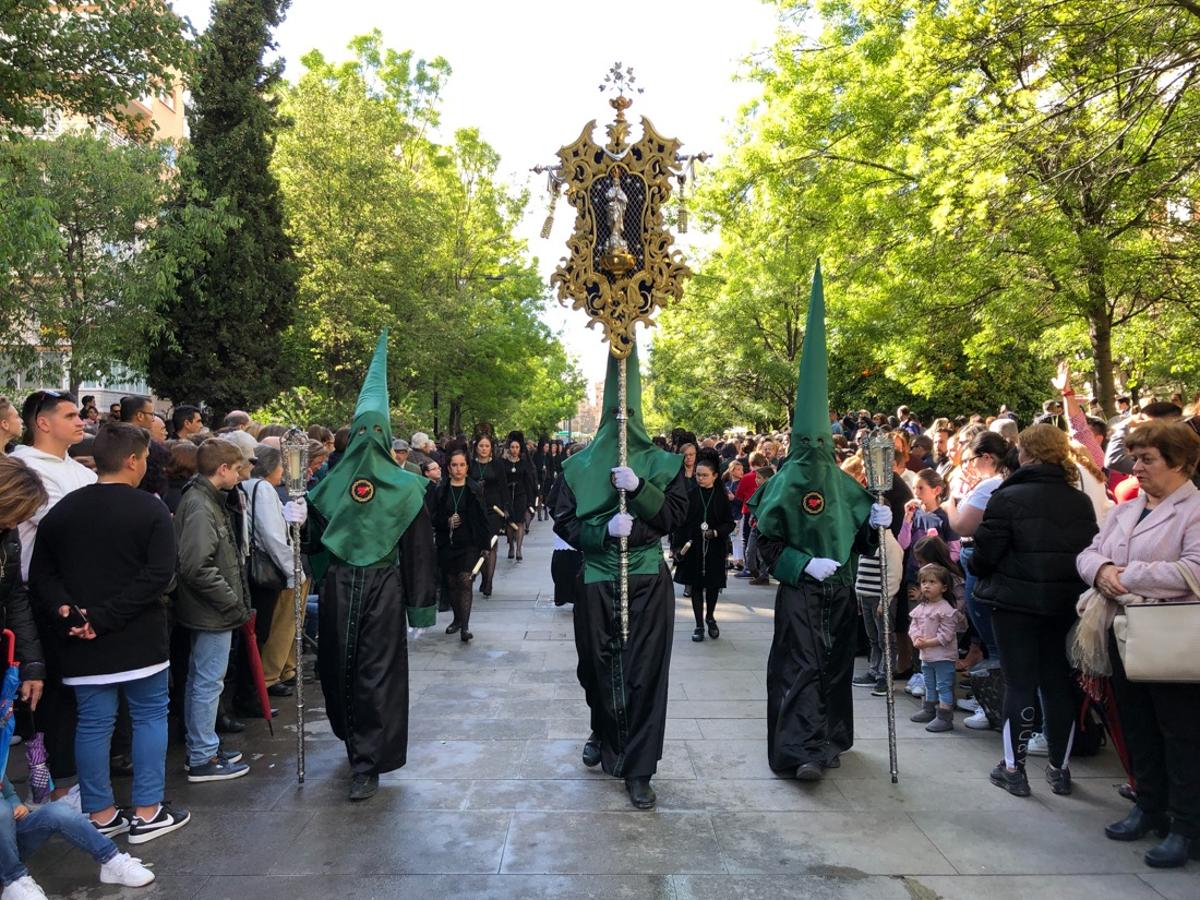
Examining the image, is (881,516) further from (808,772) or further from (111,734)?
(111,734)

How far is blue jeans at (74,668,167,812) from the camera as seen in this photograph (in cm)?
438

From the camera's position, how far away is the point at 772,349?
27.5m

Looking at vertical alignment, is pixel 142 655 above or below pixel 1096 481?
below

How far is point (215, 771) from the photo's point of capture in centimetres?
539

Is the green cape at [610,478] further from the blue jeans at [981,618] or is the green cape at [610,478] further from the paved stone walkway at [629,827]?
the blue jeans at [981,618]

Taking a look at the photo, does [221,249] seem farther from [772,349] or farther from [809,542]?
[809,542]

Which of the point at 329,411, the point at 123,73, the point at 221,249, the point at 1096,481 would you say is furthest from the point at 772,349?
the point at 1096,481

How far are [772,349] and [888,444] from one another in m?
22.4

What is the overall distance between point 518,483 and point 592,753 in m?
A: 9.64

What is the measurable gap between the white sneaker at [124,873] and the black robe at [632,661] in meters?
2.35

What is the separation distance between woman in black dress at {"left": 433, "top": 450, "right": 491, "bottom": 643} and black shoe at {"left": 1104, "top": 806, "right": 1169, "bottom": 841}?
6024 mm

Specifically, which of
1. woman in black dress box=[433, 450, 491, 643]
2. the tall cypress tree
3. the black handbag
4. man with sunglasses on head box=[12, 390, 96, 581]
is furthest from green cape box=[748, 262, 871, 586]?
the tall cypress tree

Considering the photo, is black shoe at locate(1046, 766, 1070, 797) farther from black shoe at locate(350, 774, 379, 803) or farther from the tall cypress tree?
the tall cypress tree

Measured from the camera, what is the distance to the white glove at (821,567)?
5383 mm
